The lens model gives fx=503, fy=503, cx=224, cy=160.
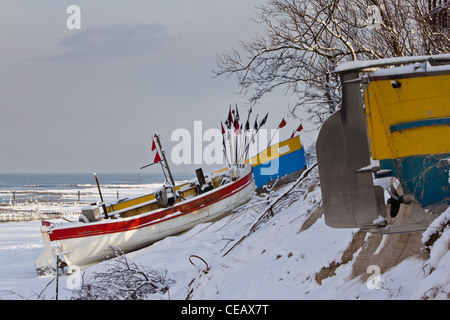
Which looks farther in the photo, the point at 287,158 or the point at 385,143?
the point at 287,158

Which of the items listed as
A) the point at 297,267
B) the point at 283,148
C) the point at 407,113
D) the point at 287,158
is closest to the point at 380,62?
the point at 407,113

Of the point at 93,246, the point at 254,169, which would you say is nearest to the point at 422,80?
the point at 93,246

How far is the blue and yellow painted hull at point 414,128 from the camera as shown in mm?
4266

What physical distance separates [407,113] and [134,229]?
945 cm

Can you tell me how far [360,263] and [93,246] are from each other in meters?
8.59

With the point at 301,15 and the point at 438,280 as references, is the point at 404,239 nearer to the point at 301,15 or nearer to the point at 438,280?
the point at 438,280

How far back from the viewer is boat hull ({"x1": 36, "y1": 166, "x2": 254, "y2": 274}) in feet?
38.5

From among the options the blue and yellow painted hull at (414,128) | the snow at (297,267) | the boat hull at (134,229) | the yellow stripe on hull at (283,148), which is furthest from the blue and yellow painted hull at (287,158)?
the blue and yellow painted hull at (414,128)

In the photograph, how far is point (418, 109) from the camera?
4.29 m

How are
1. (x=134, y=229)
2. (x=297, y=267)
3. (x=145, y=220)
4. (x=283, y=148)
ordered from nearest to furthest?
(x=297, y=267) → (x=134, y=229) → (x=145, y=220) → (x=283, y=148)

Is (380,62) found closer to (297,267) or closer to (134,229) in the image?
(297,267)

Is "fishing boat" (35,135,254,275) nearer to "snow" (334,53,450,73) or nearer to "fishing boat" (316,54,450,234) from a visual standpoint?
"fishing boat" (316,54,450,234)

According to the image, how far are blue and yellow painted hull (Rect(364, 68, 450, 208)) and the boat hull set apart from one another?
7.13 metres

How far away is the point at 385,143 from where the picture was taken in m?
4.39
